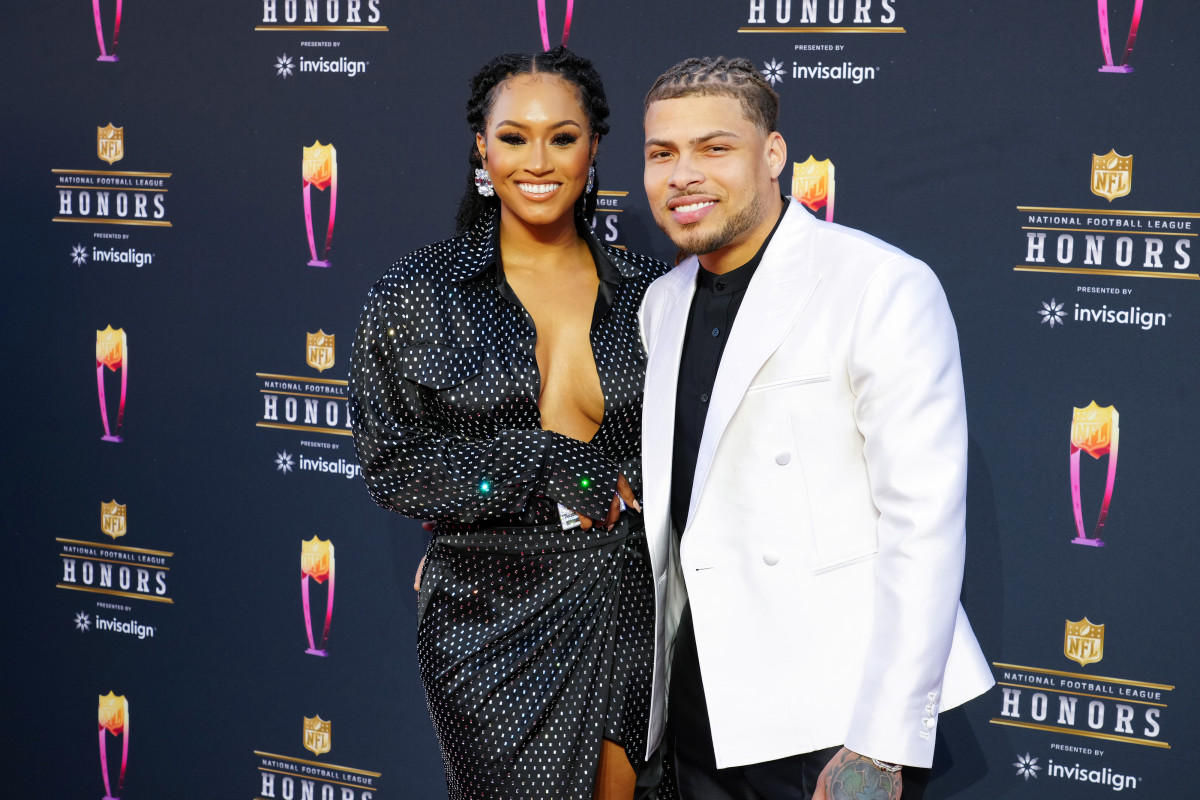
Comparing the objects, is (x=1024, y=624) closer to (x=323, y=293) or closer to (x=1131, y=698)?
(x=1131, y=698)

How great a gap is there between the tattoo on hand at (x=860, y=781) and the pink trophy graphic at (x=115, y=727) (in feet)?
8.60

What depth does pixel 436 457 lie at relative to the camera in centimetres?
203

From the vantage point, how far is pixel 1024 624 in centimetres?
257

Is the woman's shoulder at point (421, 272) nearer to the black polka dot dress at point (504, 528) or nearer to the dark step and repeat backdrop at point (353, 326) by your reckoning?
the black polka dot dress at point (504, 528)

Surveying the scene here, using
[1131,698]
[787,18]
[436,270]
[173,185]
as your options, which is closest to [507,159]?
[436,270]

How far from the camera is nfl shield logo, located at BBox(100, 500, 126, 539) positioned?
343 cm

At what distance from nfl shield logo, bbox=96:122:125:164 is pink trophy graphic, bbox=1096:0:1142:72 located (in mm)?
2664

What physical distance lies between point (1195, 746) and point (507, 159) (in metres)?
1.97

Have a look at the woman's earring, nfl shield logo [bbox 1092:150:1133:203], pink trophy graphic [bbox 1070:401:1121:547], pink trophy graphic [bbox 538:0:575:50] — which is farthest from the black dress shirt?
pink trophy graphic [bbox 538:0:575:50]

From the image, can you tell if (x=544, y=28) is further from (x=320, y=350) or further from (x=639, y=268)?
(x=320, y=350)

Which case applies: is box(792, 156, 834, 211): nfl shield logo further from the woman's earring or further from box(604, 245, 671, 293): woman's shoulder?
the woman's earring

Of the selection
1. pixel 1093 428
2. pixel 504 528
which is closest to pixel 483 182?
pixel 504 528

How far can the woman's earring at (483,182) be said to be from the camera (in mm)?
2211

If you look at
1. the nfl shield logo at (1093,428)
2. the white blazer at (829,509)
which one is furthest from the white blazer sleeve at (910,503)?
the nfl shield logo at (1093,428)
